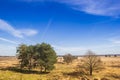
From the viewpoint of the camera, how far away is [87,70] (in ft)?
257

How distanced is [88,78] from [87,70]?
14682 millimetres

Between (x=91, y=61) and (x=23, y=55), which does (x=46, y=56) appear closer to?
(x=23, y=55)

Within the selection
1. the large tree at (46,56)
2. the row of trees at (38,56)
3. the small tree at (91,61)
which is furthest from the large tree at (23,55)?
the small tree at (91,61)

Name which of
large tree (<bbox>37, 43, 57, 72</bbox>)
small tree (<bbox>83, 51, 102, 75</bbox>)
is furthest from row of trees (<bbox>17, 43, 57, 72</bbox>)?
small tree (<bbox>83, 51, 102, 75</bbox>)

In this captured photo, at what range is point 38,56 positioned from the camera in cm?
8156

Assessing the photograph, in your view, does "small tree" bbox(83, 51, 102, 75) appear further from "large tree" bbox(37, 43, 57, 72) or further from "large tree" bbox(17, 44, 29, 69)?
"large tree" bbox(17, 44, 29, 69)

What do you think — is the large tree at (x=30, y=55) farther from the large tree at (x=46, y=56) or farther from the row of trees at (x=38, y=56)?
the large tree at (x=46, y=56)

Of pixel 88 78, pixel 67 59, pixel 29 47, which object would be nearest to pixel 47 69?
pixel 29 47

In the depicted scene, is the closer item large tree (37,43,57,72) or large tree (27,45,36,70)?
large tree (37,43,57,72)

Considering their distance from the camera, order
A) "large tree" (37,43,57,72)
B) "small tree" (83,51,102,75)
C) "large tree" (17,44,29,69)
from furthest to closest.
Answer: "large tree" (17,44,29,69) < "large tree" (37,43,57,72) < "small tree" (83,51,102,75)

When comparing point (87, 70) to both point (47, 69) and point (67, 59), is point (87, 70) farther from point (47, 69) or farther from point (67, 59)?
point (67, 59)

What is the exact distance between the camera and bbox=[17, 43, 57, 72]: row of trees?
78.3m

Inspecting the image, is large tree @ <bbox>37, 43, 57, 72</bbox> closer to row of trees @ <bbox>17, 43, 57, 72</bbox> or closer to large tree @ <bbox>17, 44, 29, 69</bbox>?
row of trees @ <bbox>17, 43, 57, 72</bbox>

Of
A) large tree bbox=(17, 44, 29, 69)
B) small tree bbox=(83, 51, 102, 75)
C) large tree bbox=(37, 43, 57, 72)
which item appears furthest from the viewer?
large tree bbox=(17, 44, 29, 69)
